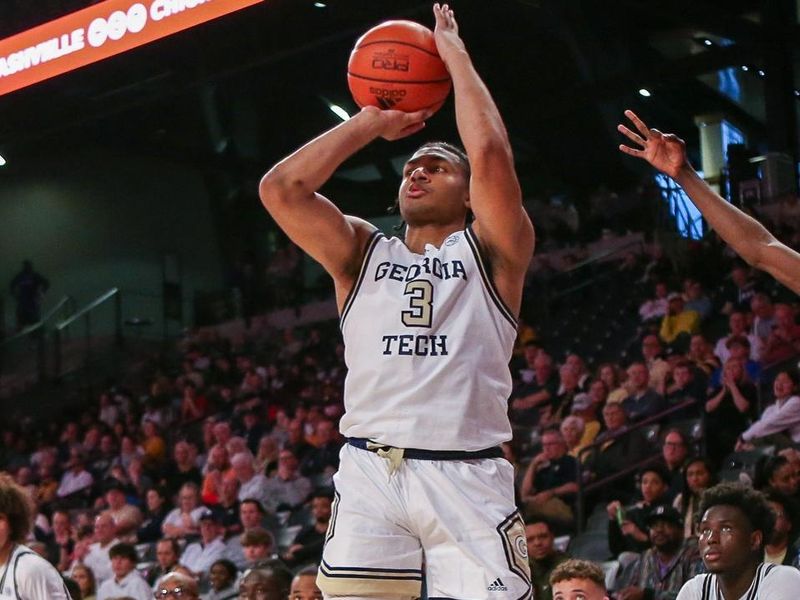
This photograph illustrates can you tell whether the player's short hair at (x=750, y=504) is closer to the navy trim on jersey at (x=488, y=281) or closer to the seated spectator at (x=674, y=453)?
the navy trim on jersey at (x=488, y=281)

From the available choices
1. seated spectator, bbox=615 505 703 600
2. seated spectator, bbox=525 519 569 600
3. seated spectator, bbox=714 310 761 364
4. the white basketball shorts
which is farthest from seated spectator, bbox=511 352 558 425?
the white basketball shorts

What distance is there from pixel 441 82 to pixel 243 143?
17.0 m

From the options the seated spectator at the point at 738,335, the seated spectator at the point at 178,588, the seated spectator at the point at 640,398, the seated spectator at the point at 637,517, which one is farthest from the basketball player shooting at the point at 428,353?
the seated spectator at the point at 738,335

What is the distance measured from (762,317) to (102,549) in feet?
19.7

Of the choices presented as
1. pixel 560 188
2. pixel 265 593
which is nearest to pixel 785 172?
pixel 560 188

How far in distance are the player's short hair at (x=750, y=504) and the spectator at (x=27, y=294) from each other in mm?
15862

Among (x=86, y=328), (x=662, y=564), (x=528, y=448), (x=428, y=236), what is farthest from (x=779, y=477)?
(x=86, y=328)

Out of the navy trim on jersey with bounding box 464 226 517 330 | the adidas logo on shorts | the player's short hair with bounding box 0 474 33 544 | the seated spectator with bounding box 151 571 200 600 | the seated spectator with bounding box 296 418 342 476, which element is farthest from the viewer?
the seated spectator with bounding box 296 418 342 476

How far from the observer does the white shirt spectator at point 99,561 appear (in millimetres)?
11250

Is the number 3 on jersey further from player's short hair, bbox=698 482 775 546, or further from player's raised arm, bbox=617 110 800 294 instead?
player's short hair, bbox=698 482 775 546

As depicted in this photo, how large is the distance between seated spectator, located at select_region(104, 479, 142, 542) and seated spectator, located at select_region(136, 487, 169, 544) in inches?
3.1

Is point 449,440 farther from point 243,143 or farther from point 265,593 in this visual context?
point 243,143

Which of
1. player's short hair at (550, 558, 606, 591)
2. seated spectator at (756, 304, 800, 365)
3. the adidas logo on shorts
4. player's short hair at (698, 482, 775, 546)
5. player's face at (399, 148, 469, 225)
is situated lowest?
player's short hair at (550, 558, 606, 591)

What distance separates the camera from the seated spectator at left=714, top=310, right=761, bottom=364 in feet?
34.3
